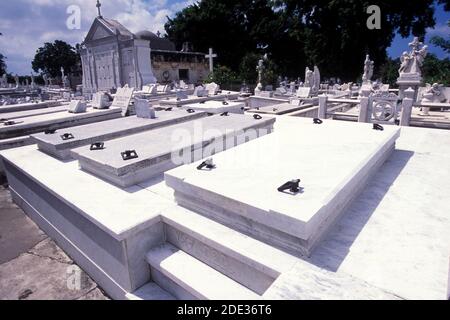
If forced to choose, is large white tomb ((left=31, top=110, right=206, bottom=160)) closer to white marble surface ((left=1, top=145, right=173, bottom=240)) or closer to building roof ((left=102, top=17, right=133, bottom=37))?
white marble surface ((left=1, top=145, right=173, bottom=240))

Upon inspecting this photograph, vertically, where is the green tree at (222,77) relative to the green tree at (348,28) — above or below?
below

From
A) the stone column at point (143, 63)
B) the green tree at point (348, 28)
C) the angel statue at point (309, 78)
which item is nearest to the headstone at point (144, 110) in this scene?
the angel statue at point (309, 78)

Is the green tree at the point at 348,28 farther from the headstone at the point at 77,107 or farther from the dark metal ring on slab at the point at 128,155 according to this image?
the dark metal ring on slab at the point at 128,155

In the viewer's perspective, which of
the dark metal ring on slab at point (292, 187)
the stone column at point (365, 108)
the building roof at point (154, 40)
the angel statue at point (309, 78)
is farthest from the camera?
the building roof at point (154, 40)

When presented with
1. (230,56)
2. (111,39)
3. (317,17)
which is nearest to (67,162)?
(111,39)

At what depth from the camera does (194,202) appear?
10.3 ft

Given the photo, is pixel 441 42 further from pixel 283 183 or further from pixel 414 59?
pixel 283 183

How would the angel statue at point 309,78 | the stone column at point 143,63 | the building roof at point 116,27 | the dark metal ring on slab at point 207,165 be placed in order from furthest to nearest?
the building roof at point 116,27
the stone column at point 143,63
the angel statue at point 309,78
the dark metal ring on slab at point 207,165

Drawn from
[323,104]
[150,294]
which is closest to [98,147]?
[150,294]

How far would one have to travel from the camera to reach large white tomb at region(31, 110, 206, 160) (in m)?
5.22

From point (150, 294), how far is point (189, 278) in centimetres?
62

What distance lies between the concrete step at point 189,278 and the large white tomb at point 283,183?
479 millimetres

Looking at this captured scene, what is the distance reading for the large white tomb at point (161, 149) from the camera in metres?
3.98
